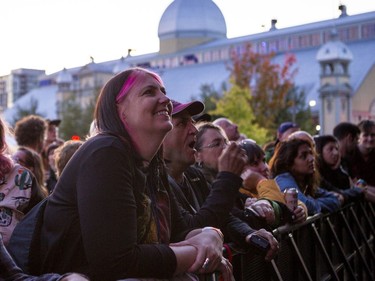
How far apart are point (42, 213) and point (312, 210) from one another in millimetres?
3727

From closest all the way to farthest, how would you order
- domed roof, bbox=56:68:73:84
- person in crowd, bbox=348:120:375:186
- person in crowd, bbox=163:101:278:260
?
person in crowd, bbox=163:101:278:260 < person in crowd, bbox=348:120:375:186 < domed roof, bbox=56:68:73:84

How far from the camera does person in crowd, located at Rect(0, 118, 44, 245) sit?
12.9ft

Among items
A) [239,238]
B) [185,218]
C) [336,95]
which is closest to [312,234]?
[239,238]

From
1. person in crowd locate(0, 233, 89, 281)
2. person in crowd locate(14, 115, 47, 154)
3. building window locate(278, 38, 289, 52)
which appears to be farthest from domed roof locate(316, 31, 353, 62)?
person in crowd locate(0, 233, 89, 281)

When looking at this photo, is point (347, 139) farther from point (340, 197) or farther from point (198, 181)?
point (198, 181)

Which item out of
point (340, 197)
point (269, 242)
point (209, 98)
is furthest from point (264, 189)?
point (209, 98)

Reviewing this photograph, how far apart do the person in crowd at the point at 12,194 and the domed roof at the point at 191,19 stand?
103183mm

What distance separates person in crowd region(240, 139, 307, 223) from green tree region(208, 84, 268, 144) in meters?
40.8

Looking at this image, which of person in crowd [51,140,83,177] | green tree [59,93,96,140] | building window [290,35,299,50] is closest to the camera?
person in crowd [51,140,83,177]

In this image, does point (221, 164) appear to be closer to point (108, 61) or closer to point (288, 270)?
point (288, 270)

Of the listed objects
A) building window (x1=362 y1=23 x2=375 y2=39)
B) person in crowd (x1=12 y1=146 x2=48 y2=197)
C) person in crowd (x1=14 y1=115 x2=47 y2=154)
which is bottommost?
person in crowd (x1=12 y1=146 x2=48 y2=197)

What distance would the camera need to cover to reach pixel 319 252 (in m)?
5.95

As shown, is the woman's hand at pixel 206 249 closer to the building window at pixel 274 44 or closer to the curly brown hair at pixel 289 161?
the curly brown hair at pixel 289 161

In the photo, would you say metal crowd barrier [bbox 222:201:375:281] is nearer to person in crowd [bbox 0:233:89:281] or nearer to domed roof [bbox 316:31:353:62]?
person in crowd [bbox 0:233:89:281]
